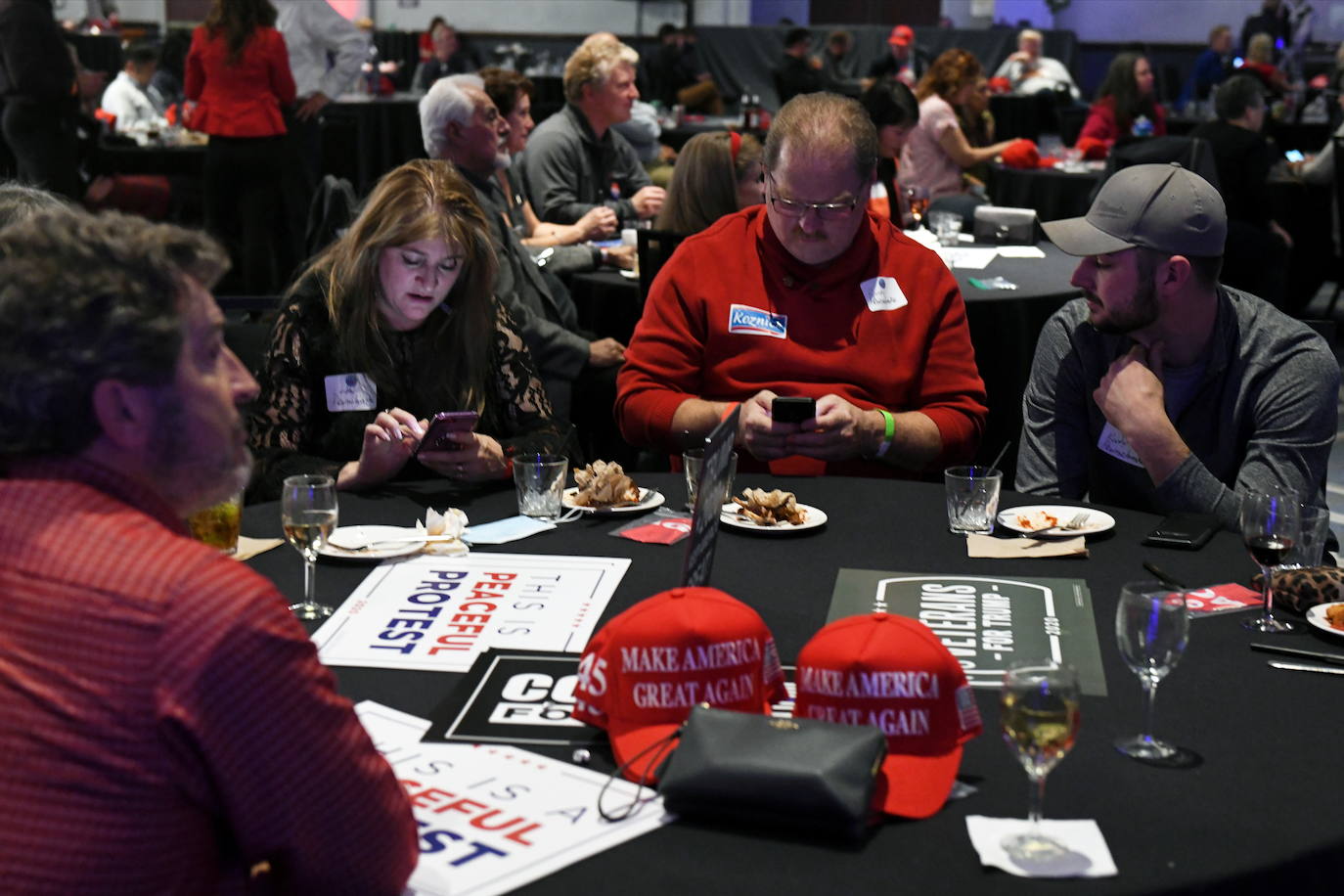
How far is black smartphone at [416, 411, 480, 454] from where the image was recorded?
2412 mm

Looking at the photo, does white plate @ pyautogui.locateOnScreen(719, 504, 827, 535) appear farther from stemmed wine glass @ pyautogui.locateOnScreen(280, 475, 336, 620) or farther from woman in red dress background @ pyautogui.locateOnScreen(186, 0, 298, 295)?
woman in red dress background @ pyautogui.locateOnScreen(186, 0, 298, 295)

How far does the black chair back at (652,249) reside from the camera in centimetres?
431

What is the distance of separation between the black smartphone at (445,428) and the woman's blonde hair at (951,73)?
6550mm

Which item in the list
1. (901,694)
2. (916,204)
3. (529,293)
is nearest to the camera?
(901,694)

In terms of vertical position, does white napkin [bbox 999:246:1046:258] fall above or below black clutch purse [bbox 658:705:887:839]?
below

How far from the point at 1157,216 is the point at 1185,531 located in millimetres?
721

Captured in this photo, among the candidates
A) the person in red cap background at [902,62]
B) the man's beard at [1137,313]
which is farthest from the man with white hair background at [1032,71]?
the man's beard at [1137,313]

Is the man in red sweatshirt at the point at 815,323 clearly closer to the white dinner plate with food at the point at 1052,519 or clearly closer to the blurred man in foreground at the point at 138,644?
the white dinner plate with food at the point at 1052,519

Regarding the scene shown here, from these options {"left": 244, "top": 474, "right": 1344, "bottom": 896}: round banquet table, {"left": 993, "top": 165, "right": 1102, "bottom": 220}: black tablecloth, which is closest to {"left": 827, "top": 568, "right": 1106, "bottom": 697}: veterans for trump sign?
{"left": 244, "top": 474, "right": 1344, "bottom": 896}: round banquet table

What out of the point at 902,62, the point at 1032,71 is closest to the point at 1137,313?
the point at 1032,71

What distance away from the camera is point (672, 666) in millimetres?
1407

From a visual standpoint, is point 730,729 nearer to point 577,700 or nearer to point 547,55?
point 577,700

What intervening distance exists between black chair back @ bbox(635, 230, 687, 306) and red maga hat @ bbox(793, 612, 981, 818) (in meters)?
3.00

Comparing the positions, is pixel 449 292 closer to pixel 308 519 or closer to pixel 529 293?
pixel 308 519
